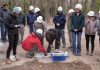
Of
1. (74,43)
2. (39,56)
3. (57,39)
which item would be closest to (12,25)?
(39,56)

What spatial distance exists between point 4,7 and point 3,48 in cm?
186

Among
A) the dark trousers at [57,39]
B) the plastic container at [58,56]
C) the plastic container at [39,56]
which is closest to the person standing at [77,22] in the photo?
the dark trousers at [57,39]

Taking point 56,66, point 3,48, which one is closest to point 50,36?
point 56,66

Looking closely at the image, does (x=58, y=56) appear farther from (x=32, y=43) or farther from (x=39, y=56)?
(x=32, y=43)

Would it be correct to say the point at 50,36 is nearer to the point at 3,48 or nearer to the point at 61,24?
the point at 61,24

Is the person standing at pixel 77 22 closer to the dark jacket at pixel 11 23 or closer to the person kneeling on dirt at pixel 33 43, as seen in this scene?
the person kneeling on dirt at pixel 33 43

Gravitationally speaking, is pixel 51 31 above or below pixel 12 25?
below

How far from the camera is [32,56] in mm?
11875

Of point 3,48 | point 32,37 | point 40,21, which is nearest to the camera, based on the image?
point 32,37

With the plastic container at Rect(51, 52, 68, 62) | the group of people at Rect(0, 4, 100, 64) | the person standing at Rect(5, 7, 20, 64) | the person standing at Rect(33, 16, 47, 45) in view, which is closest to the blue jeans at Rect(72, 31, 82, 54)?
the group of people at Rect(0, 4, 100, 64)

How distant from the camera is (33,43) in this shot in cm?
1149

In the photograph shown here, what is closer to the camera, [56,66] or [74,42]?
[56,66]

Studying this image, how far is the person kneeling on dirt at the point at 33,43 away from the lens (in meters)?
11.5

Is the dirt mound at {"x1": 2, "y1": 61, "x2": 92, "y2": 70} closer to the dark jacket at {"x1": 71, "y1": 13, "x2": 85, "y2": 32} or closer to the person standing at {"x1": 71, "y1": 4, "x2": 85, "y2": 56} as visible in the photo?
the person standing at {"x1": 71, "y1": 4, "x2": 85, "y2": 56}
